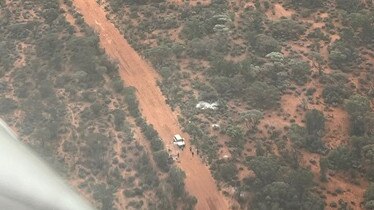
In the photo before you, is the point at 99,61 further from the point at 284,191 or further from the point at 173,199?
the point at 284,191

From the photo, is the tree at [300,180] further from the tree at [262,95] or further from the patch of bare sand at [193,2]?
the patch of bare sand at [193,2]

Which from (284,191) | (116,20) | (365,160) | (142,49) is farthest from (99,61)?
(365,160)

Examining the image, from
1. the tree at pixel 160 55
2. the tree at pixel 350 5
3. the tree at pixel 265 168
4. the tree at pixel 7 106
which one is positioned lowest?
the tree at pixel 7 106

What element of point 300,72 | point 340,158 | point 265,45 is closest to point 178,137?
point 300,72

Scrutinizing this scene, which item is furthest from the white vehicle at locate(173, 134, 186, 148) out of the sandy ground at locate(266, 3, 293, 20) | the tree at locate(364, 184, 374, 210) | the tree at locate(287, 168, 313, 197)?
the sandy ground at locate(266, 3, 293, 20)

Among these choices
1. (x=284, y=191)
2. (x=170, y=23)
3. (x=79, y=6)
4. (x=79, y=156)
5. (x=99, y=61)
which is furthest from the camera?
(x=79, y=6)

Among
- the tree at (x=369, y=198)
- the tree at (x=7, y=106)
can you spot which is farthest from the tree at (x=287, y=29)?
the tree at (x=7, y=106)
